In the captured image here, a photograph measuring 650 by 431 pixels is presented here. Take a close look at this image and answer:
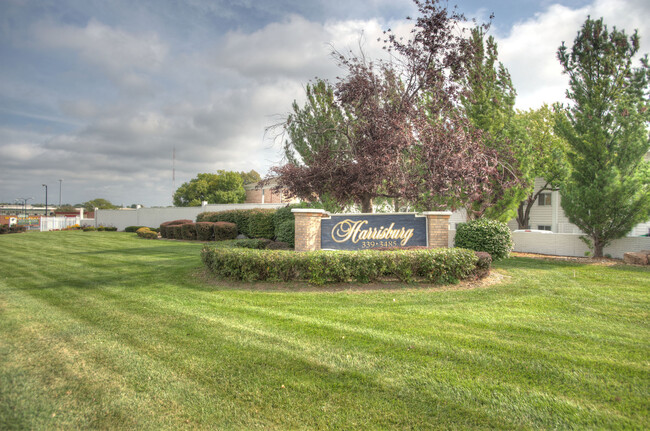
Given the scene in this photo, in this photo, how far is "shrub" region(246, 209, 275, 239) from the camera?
16.4m

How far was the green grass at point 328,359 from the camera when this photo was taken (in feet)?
8.60

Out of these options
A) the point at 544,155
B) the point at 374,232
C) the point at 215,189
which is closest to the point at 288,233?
the point at 374,232

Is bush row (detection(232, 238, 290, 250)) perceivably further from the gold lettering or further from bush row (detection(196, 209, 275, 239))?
bush row (detection(196, 209, 275, 239))

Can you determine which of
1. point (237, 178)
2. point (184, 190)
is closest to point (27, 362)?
point (237, 178)

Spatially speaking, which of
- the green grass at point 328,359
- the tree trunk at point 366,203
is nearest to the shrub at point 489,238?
the green grass at point 328,359

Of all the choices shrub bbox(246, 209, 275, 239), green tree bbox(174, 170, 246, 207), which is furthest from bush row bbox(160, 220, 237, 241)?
green tree bbox(174, 170, 246, 207)

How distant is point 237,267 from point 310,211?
256 centimetres

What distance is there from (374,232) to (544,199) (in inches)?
823

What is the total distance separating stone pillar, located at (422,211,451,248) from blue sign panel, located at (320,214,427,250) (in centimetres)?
13

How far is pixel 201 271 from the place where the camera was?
8.67 metres

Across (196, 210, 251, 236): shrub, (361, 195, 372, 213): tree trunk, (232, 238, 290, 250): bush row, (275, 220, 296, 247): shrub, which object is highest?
(361, 195, 372, 213): tree trunk

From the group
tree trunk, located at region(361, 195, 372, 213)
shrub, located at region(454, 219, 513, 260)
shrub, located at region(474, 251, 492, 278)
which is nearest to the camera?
shrub, located at region(474, 251, 492, 278)

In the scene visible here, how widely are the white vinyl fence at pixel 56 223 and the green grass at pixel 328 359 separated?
34213 millimetres

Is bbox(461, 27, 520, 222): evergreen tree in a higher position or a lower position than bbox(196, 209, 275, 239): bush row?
higher
